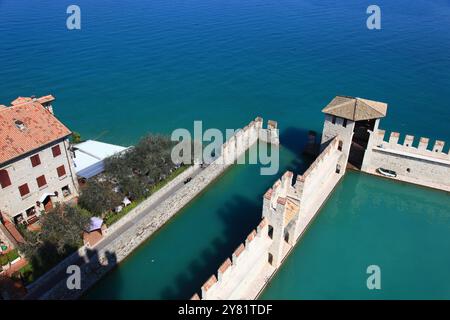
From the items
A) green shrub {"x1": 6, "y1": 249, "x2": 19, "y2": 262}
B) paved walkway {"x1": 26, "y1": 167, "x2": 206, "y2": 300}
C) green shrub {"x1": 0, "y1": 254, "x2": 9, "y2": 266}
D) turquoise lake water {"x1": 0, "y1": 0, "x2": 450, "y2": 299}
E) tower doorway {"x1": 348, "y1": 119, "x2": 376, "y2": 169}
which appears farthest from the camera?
tower doorway {"x1": 348, "y1": 119, "x2": 376, "y2": 169}

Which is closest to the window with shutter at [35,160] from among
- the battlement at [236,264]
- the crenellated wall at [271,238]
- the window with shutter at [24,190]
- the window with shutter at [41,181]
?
the window with shutter at [41,181]

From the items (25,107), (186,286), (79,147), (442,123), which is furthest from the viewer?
(442,123)

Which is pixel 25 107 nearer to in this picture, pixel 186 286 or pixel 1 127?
pixel 1 127

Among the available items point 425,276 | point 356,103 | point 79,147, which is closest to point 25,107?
point 79,147

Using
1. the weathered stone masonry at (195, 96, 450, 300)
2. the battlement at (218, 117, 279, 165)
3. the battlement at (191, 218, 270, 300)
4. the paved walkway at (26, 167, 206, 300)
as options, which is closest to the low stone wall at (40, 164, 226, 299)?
the paved walkway at (26, 167, 206, 300)

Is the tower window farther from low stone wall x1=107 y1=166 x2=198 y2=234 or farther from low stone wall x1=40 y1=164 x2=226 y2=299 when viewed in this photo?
low stone wall x1=40 y1=164 x2=226 y2=299

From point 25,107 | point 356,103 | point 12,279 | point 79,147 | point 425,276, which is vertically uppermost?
point 25,107

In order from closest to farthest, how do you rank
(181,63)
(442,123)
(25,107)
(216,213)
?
1. (25,107)
2. (216,213)
3. (442,123)
4. (181,63)
